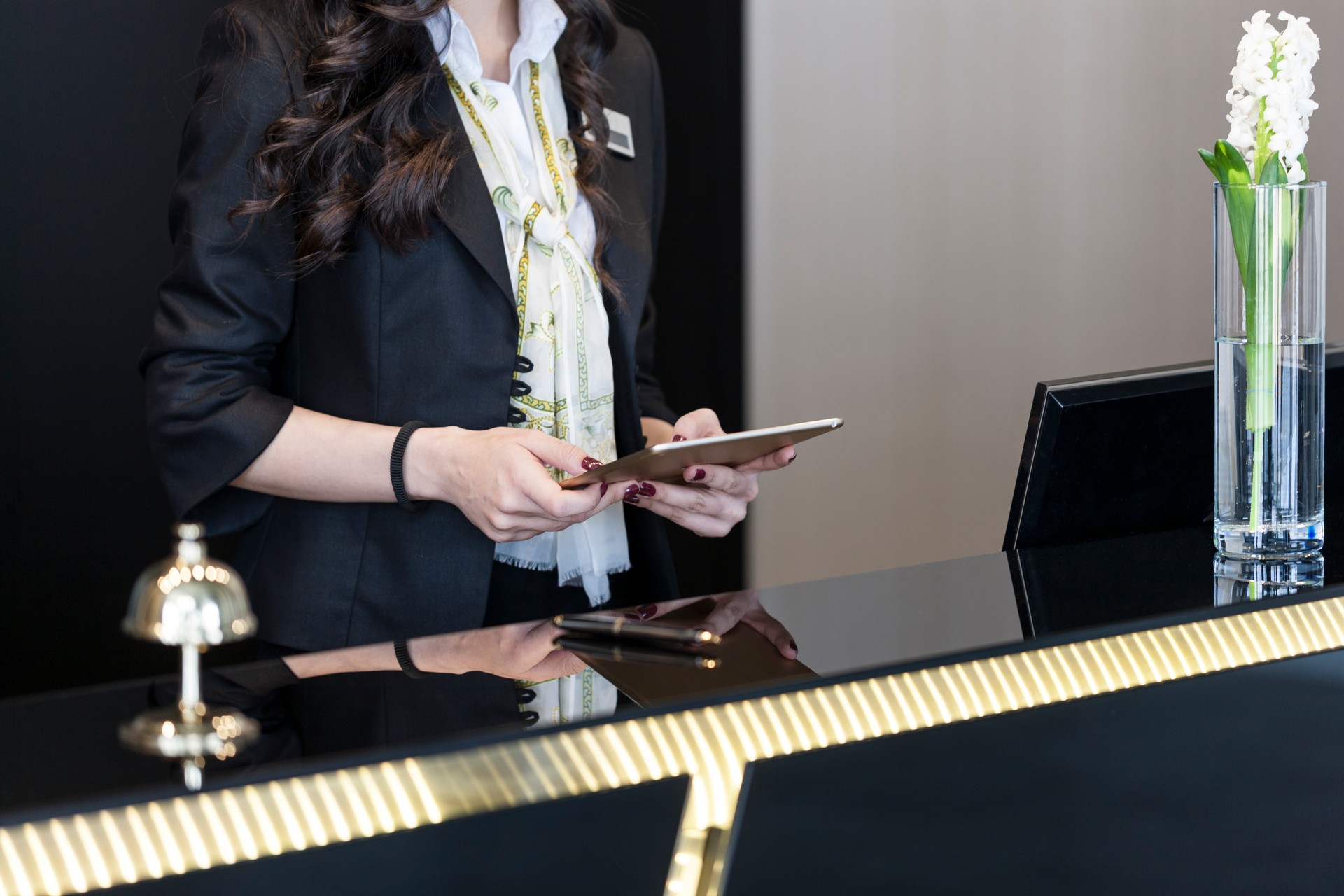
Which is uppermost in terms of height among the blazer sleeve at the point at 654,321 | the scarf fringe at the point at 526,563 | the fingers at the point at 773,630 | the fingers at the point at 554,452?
the blazer sleeve at the point at 654,321

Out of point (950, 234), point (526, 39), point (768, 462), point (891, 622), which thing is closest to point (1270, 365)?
point (891, 622)

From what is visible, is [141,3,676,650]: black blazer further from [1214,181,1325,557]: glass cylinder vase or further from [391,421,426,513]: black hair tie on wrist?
[1214,181,1325,557]: glass cylinder vase

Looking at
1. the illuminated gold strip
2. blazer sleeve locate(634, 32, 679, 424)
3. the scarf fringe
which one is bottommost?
the scarf fringe

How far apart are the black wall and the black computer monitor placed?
2345mm

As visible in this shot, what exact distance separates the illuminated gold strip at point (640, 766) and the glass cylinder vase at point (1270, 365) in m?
0.17

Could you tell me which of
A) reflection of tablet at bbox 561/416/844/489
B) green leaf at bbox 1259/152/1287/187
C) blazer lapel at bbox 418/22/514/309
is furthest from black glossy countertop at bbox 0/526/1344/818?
blazer lapel at bbox 418/22/514/309

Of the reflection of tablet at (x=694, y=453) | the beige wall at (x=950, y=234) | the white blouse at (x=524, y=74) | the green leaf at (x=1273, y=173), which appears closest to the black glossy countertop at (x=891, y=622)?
the reflection of tablet at (x=694, y=453)

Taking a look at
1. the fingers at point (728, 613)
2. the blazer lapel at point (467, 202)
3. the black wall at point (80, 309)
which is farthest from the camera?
the black wall at point (80, 309)

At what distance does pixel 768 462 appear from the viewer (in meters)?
1.66

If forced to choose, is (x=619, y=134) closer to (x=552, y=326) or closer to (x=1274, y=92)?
(x=552, y=326)

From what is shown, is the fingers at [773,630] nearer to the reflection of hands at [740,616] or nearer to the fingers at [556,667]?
the reflection of hands at [740,616]

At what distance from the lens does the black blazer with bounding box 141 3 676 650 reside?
1618mm

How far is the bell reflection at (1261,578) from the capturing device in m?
1.18

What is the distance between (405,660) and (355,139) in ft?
2.87
